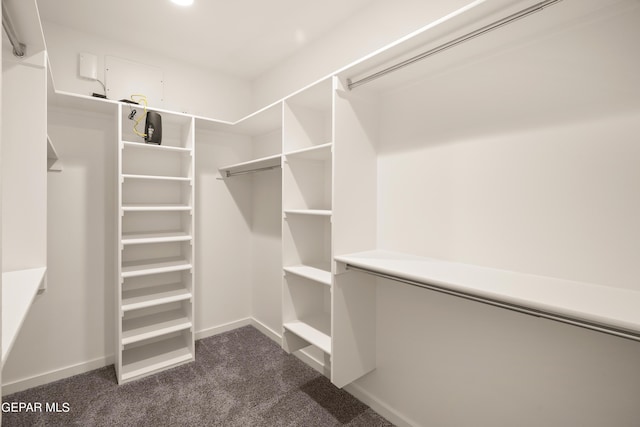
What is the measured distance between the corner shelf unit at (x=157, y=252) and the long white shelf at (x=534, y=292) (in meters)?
1.71

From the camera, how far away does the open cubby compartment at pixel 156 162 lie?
8.65 ft

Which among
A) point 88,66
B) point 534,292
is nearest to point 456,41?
point 534,292

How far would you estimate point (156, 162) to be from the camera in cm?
277

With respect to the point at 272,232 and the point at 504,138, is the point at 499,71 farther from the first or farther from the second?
the point at 272,232

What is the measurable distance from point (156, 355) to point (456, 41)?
3057 mm

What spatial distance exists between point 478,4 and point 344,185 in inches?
39.4

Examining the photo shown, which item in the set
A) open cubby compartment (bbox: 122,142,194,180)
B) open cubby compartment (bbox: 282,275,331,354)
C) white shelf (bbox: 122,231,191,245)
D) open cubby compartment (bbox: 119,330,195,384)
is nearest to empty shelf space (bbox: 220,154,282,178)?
open cubby compartment (bbox: 122,142,194,180)

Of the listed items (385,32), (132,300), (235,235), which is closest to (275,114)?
(385,32)

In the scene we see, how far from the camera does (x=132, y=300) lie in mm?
2473

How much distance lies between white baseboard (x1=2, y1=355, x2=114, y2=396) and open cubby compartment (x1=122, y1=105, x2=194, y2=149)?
186 cm

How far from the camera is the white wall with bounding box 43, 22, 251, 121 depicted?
2.38 metres

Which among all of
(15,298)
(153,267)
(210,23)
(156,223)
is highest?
(210,23)

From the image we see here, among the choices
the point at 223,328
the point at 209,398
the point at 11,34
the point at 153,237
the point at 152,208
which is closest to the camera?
the point at 11,34

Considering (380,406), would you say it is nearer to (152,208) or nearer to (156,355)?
(156,355)
